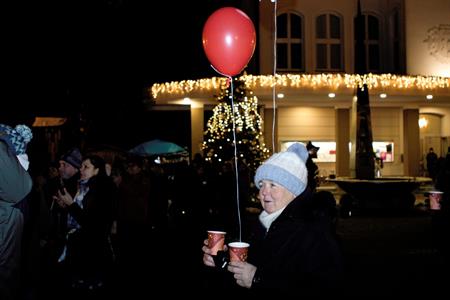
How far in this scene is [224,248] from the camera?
10.2 ft

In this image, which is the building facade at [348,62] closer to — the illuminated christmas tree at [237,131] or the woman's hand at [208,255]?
the illuminated christmas tree at [237,131]

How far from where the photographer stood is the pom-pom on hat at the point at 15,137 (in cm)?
374

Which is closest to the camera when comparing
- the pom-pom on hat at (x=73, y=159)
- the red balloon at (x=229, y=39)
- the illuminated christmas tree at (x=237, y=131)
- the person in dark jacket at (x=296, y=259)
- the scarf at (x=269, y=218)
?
the person in dark jacket at (x=296, y=259)

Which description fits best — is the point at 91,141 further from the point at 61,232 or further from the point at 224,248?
the point at 224,248

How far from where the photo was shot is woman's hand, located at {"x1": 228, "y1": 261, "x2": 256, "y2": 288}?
2.73 m

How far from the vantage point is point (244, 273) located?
2.73 m

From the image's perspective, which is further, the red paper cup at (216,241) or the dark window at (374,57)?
the dark window at (374,57)

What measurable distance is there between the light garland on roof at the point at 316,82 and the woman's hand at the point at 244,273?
1670 centimetres

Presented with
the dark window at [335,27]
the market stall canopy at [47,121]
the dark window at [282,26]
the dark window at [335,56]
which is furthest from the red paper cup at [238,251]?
the dark window at [335,27]

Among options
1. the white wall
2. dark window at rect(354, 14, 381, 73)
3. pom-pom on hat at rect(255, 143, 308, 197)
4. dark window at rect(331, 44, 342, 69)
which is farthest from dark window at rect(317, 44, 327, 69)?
pom-pom on hat at rect(255, 143, 308, 197)

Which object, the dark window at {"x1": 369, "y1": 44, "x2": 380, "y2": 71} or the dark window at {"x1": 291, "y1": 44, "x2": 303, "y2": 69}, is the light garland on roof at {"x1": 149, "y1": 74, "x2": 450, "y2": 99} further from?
the dark window at {"x1": 369, "y1": 44, "x2": 380, "y2": 71}

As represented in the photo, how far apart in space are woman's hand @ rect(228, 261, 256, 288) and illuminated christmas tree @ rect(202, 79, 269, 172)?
49.0ft

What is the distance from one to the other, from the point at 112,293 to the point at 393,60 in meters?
22.7

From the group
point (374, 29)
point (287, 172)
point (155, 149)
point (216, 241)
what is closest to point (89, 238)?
point (216, 241)
